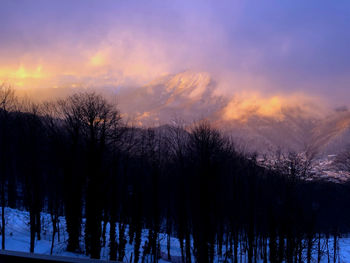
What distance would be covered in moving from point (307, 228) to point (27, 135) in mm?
24369

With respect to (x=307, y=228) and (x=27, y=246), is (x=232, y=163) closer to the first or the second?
(x=307, y=228)

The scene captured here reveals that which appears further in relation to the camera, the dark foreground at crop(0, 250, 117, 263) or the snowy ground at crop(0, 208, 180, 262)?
the snowy ground at crop(0, 208, 180, 262)

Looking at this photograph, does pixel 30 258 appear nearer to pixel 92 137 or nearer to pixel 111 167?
pixel 92 137

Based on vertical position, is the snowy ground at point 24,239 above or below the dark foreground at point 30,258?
below

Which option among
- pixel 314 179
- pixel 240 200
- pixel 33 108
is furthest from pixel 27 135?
pixel 314 179

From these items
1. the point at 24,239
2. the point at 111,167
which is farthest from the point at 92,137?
the point at 24,239

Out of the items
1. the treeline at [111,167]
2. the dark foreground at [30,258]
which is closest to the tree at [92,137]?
the treeline at [111,167]

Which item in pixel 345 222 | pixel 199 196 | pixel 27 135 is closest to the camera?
pixel 27 135

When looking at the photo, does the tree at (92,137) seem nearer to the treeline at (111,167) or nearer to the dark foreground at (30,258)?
the treeline at (111,167)

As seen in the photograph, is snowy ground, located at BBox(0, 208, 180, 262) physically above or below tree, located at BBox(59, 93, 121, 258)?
below

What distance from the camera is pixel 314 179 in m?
31.7

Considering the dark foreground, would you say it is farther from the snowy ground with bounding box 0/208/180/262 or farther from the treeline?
the snowy ground with bounding box 0/208/180/262

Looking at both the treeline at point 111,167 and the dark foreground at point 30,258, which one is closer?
the dark foreground at point 30,258

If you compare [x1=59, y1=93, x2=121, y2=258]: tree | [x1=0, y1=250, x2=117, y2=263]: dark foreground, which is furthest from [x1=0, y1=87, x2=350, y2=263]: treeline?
[x1=0, y1=250, x2=117, y2=263]: dark foreground
